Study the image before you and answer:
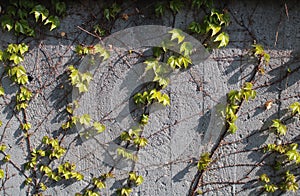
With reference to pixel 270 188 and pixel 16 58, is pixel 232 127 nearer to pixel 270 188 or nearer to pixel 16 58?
pixel 270 188

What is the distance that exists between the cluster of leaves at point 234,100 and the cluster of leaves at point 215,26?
1.18ft

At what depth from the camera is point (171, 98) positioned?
10.1ft

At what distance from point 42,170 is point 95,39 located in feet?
3.60

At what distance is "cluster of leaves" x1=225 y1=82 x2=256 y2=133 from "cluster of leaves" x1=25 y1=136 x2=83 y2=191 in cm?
122

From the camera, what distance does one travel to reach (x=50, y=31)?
3037mm

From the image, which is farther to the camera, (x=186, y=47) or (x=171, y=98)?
(x=171, y=98)

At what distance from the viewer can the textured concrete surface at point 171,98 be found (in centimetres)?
297

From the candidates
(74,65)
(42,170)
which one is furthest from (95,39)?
(42,170)

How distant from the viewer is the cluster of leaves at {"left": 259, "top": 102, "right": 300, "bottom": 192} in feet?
9.86

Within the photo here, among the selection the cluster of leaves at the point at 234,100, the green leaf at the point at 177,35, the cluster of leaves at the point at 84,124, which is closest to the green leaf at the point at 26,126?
the cluster of leaves at the point at 84,124

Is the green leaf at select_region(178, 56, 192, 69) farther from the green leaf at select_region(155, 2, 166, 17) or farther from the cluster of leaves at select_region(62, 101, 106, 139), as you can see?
the cluster of leaves at select_region(62, 101, 106, 139)

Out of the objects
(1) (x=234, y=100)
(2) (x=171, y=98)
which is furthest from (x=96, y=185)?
(1) (x=234, y=100)

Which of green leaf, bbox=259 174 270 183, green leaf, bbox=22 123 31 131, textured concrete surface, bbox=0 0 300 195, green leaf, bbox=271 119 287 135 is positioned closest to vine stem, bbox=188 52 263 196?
textured concrete surface, bbox=0 0 300 195

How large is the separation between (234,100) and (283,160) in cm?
61
